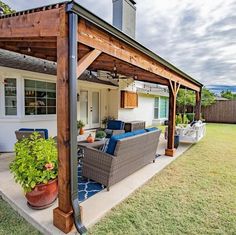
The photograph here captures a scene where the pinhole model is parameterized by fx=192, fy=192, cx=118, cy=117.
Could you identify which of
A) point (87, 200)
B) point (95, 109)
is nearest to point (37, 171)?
point (87, 200)

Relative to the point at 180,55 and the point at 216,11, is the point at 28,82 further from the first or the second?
the point at 180,55

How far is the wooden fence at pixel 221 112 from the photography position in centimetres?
1742

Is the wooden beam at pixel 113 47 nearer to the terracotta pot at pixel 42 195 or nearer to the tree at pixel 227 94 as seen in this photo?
the terracotta pot at pixel 42 195

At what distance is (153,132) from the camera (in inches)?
189

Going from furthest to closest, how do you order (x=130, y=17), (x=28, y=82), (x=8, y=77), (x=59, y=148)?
1. (x=130, y=17)
2. (x=28, y=82)
3. (x=8, y=77)
4. (x=59, y=148)

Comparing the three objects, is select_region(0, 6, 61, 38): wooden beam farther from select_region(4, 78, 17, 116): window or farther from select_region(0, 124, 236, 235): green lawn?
select_region(4, 78, 17, 116): window

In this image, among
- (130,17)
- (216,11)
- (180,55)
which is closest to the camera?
(216,11)

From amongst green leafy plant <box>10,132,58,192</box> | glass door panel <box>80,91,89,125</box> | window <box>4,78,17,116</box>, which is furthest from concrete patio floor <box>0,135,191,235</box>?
glass door panel <box>80,91,89,125</box>

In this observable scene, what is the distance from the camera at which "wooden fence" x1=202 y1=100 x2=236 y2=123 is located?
57.2ft

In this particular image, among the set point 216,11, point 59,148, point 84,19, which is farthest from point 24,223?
point 216,11

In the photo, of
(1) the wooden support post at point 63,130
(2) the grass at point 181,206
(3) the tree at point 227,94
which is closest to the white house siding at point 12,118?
(1) the wooden support post at point 63,130

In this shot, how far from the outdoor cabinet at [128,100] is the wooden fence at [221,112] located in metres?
9.16

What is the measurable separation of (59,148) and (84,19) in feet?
5.74

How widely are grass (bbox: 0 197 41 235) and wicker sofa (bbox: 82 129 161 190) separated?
1.46 metres
